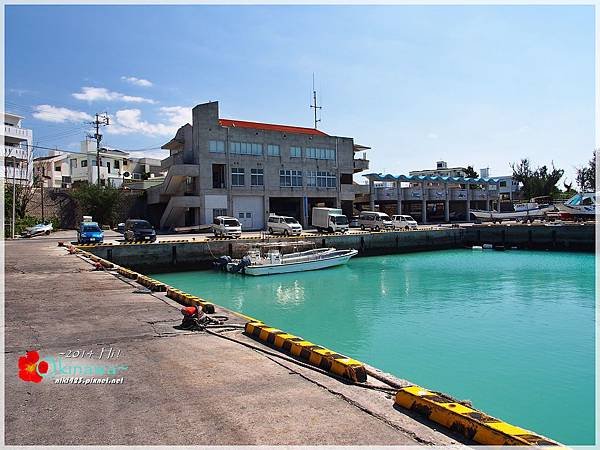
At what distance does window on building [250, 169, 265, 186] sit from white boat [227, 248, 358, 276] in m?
18.5

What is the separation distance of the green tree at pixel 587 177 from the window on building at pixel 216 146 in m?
63.6

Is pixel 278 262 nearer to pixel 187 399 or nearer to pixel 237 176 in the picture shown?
pixel 237 176

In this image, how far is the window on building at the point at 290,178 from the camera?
51.1m

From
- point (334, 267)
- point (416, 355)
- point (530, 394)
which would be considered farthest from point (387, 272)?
point (530, 394)

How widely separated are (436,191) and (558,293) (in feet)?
133

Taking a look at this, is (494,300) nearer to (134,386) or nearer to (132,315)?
(132,315)

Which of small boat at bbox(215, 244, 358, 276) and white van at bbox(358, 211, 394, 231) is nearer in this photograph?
small boat at bbox(215, 244, 358, 276)

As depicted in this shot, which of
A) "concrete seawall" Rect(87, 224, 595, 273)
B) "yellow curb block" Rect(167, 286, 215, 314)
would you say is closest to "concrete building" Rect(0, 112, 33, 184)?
"concrete seawall" Rect(87, 224, 595, 273)

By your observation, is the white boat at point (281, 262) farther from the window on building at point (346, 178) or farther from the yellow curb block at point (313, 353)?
the window on building at point (346, 178)

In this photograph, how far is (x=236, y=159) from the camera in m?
48.1

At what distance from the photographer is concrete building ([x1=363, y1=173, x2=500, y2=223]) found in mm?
58125

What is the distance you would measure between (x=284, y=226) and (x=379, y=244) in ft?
29.2

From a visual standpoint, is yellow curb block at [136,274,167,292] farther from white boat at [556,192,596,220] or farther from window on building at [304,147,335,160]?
white boat at [556,192,596,220]

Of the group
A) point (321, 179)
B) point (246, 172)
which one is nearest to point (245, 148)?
point (246, 172)
